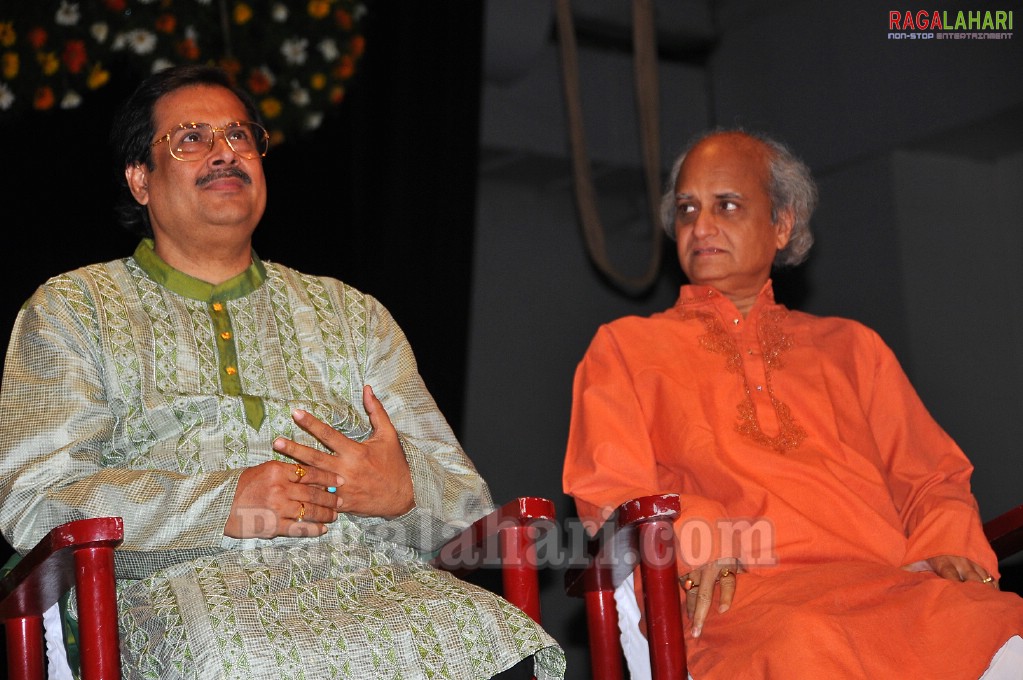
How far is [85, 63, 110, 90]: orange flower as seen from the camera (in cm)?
354

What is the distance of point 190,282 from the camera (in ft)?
8.55

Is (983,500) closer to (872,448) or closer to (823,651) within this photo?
(872,448)

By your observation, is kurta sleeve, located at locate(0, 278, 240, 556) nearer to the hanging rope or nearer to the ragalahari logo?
the hanging rope

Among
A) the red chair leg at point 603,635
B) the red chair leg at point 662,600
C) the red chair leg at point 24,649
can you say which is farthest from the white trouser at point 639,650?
the red chair leg at point 24,649

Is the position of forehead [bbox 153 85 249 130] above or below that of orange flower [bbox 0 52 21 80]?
below

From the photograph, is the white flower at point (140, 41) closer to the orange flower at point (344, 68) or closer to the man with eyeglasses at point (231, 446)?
the orange flower at point (344, 68)

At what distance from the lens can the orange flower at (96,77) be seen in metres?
3.54

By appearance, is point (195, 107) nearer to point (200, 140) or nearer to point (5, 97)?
point (200, 140)

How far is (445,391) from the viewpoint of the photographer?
4.12 m

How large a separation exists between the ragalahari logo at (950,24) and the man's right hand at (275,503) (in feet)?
10.8

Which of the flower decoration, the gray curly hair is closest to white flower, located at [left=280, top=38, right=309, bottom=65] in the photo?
the flower decoration

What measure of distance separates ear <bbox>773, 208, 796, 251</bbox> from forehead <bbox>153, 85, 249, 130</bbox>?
1.37 meters

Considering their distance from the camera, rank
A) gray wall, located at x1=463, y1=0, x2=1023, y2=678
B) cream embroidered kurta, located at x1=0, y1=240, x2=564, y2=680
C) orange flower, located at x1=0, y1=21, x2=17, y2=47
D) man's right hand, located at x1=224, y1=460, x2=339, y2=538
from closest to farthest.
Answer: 1. cream embroidered kurta, located at x1=0, y1=240, x2=564, y2=680
2. man's right hand, located at x1=224, y1=460, x2=339, y2=538
3. orange flower, located at x1=0, y1=21, x2=17, y2=47
4. gray wall, located at x1=463, y1=0, x2=1023, y2=678

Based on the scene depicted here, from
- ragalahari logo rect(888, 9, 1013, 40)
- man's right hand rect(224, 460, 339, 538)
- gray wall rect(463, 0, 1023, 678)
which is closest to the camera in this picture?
man's right hand rect(224, 460, 339, 538)
